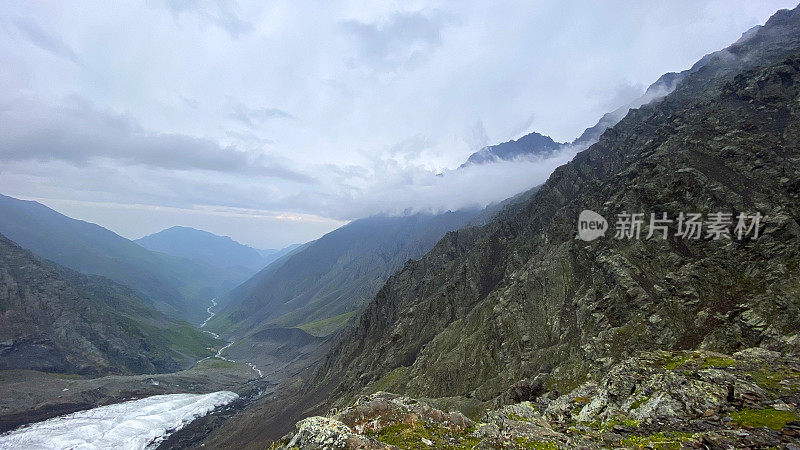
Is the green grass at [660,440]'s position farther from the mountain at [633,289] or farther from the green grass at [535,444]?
the green grass at [535,444]

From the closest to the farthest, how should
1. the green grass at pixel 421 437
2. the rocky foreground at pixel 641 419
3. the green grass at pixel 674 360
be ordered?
the rocky foreground at pixel 641 419 < the green grass at pixel 421 437 < the green grass at pixel 674 360

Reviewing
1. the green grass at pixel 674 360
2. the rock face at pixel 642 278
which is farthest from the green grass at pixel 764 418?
the rock face at pixel 642 278

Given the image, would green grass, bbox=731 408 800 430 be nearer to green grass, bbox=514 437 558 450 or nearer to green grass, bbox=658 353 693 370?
green grass, bbox=658 353 693 370

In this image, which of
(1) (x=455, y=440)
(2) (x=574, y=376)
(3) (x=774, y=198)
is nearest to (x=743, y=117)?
(3) (x=774, y=198)

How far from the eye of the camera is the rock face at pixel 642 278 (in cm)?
6450

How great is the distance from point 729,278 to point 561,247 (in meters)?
36.5

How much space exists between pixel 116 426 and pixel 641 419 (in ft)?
614

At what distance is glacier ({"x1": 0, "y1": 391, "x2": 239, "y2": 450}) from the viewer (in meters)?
127

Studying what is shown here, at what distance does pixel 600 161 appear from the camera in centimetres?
15175

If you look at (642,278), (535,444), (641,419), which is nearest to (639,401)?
(641,419)

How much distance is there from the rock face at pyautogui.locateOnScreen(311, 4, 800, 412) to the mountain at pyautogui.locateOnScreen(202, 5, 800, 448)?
1.00 ft

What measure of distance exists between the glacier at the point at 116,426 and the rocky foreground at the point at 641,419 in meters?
159

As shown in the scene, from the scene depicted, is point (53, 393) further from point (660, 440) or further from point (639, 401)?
point (660, 440)

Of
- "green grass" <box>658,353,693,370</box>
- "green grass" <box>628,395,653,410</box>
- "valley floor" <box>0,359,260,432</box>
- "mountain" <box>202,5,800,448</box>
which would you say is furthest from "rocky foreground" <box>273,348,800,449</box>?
"valley floor" <box>0,359,260,432</box>
